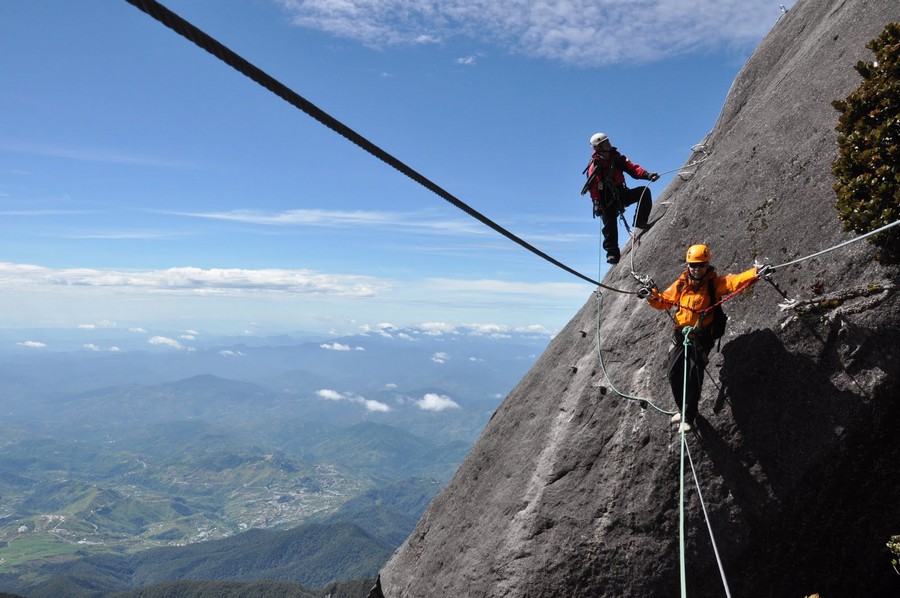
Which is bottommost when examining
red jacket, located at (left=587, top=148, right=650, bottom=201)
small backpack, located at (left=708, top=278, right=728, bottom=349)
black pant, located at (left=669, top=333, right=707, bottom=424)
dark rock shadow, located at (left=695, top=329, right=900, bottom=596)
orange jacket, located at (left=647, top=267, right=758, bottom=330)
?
dark rock shadow, located at (left=695, top=329, right=900, bottom=596)

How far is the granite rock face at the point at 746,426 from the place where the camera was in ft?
28.0

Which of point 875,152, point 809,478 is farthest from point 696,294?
point 809,478

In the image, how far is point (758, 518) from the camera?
880cm

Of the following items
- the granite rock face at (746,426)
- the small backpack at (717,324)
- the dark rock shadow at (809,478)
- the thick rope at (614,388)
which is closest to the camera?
the dark rock shadow at (809,478)

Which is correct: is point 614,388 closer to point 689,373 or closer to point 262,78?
point 689,373

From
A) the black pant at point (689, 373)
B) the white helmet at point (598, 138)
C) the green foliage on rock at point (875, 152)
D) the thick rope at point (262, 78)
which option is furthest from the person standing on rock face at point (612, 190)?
the thick rope at point (262, 78)

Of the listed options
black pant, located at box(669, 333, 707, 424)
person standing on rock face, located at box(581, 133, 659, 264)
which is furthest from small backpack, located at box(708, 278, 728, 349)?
person standing on rock face, located at box(581, 133, 659, 264)

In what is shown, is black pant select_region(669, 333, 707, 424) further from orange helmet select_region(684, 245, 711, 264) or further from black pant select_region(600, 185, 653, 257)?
black pant select_region(600, 185, 653, 257)

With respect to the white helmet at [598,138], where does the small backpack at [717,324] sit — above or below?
below

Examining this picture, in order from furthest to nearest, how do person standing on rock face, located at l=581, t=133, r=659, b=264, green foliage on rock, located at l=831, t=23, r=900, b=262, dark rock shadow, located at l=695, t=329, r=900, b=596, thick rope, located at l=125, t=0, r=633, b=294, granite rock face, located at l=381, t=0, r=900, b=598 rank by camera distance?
1. person standing on rock face, located at l=581, t=133, r=659, b=264
2. granite rock face, located at l=381, t=0, r=900, b=598
3. dark rock shadow, located at l=695, t=329, r=900, b=596
4. green foliage on rock, located at l=831, t=23, r=900, b=262
5. thick rope, located at l=125, t=0, r=633, b=294

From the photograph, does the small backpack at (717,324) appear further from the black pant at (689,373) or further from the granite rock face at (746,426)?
the granite rock face at (746,426)

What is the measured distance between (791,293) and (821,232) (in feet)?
3.94

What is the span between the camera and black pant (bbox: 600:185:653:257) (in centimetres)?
1480

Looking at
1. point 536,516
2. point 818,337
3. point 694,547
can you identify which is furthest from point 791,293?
point 536,516
